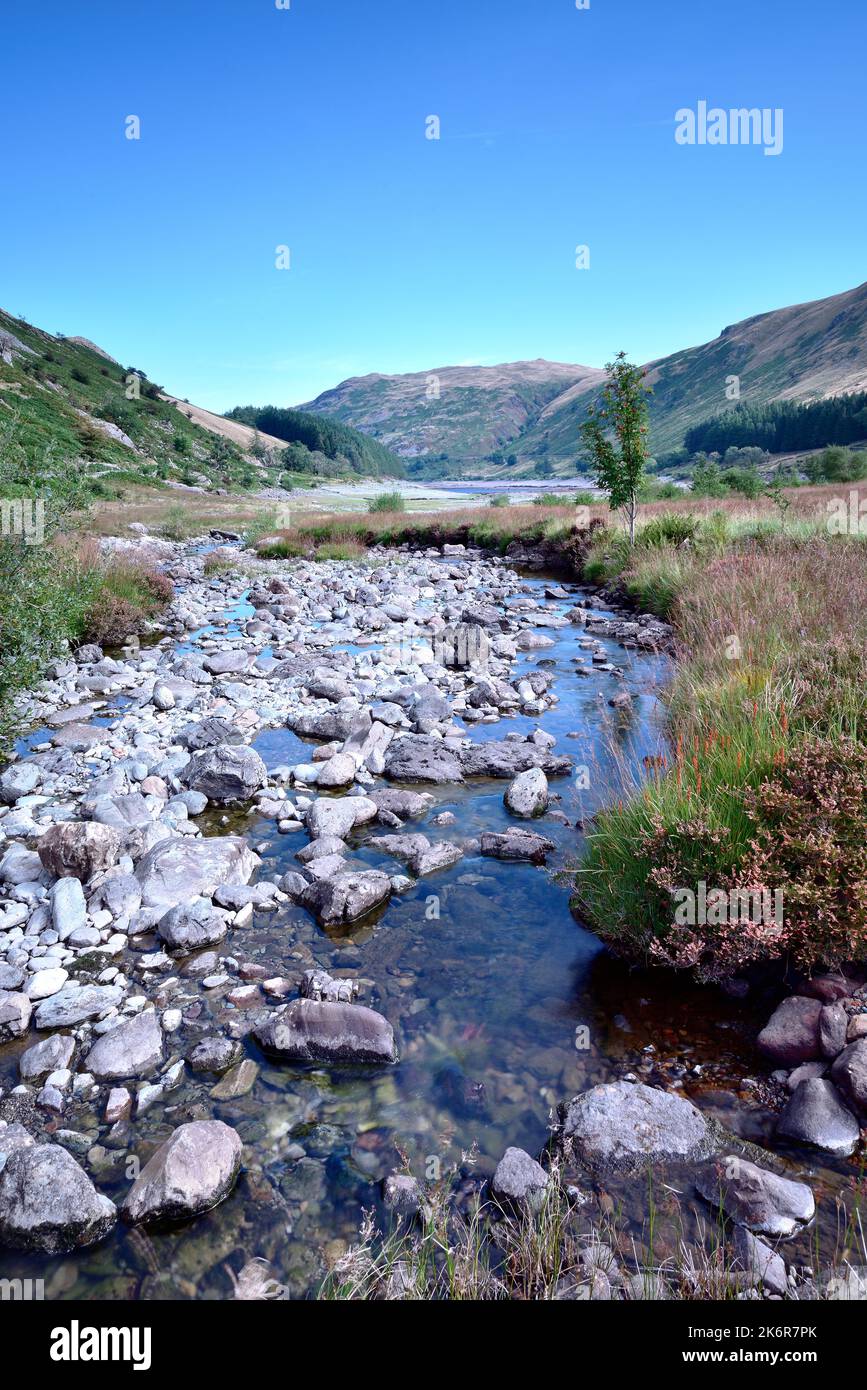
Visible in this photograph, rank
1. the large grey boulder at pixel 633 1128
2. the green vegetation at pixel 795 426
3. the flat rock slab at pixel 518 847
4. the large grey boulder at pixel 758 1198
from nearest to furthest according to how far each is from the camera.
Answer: the large grey boulder at pixel 758 1198 → the large grey boulder at pixel 633 1128 → the flat rock slab at pixel 518 847 → the green vegetation at pixel 795 426

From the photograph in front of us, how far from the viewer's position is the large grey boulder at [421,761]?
8328mm

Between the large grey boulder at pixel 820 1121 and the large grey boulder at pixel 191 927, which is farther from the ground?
the large grey boulder at pixel 191 927

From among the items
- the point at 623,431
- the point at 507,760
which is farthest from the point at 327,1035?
the point at 623,431

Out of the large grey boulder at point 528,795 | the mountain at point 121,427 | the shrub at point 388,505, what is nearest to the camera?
the large grey boulder at point 528,795

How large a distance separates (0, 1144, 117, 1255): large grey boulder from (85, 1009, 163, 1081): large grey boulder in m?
0.77

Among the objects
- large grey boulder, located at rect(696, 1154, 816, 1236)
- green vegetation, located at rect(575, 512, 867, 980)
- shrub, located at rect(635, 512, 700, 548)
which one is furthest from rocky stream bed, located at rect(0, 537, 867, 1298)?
shrub, located at rect(635, 512, 700, 548)

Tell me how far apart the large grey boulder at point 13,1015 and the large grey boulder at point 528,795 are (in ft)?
14.9

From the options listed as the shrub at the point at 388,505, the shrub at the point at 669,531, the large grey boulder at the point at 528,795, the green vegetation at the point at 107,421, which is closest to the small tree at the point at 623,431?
the shrub at the point at 669,531

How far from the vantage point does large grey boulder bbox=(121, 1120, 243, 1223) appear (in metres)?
3.27

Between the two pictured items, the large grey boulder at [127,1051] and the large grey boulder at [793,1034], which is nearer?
the large grey boulder at [793,1034]

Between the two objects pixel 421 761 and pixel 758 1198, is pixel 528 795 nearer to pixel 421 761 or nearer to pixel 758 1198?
pixel 421 761

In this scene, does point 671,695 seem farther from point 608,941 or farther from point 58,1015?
point 58,1015

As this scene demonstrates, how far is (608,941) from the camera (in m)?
5.20

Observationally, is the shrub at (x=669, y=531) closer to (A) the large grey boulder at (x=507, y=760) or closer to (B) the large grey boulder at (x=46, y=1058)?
(A) the large grey boulder at (x=507, y=760)
